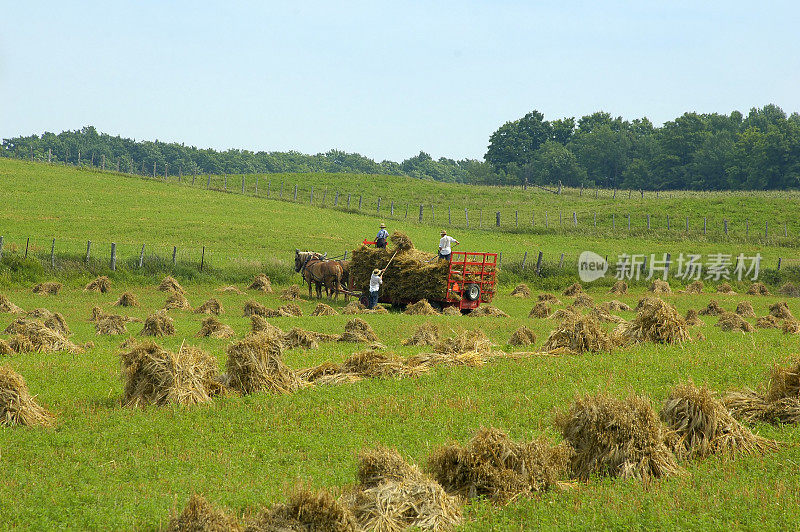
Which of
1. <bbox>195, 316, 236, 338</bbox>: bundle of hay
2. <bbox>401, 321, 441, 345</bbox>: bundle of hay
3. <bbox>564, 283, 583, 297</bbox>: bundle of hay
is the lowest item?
<bbox>195, 316, 236, 338</bbox>: bundle of hay

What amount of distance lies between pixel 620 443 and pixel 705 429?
1444mm

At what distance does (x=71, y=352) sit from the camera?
17.7 metres

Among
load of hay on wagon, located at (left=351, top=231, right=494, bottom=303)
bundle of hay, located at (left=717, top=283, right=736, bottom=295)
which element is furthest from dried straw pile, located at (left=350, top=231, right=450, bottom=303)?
bundle of hay, located at (left=717, top=283, right=736, bottom=295)

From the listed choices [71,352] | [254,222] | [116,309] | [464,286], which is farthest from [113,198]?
[71,352]

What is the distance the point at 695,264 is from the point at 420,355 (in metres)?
31.5

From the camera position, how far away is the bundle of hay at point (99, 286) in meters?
31.9

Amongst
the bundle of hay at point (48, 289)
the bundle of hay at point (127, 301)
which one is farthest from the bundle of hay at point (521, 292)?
the bundle of hay at point (48, 289)

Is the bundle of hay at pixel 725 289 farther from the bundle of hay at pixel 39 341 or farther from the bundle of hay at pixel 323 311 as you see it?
the bundle of hay at pixel 39 341

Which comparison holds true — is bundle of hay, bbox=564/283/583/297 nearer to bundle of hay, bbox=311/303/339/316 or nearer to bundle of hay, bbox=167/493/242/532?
bundle of hay, bbox=311/303/339/316

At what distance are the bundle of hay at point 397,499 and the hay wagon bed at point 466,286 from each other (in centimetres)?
1966

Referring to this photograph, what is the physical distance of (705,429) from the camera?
9.91m

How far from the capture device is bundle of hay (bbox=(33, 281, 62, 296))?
30.9 metres

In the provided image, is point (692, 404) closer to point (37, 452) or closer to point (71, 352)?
point (37, 452)

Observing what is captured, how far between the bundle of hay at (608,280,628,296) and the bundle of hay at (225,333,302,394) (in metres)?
25.3
